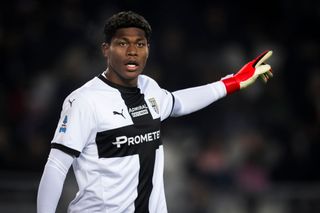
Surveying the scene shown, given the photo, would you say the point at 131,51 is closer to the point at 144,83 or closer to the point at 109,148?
the point at 144,83

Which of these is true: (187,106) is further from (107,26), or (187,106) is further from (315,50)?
(315,50)

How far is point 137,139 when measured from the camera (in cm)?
432

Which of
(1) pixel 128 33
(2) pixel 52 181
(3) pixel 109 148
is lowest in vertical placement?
(2) pixel 52 181

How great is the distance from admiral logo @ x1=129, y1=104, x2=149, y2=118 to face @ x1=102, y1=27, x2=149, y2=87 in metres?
0.18

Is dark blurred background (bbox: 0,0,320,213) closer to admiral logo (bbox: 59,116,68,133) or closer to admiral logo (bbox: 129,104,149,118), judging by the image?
Result: admiral logo (bbox: 129,104,149,118)

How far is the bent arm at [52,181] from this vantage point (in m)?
4.11

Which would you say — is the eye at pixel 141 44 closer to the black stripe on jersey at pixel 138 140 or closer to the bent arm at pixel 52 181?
the black stripe on jersey at pixel 138 140

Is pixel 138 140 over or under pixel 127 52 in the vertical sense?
under

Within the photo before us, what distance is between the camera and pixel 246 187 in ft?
27.6

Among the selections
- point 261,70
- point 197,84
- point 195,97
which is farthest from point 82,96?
point 197,84

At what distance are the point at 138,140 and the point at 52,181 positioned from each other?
54 cm

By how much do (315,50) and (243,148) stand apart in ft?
5.92

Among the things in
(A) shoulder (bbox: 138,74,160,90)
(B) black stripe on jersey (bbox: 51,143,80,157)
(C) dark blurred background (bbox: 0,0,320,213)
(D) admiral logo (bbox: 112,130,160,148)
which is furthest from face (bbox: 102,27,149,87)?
(C) dark blurred background (bbox: 0,0,320,213)

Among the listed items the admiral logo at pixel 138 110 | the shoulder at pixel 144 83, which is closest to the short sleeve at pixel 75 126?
the admiral logo at pixel 138 110
